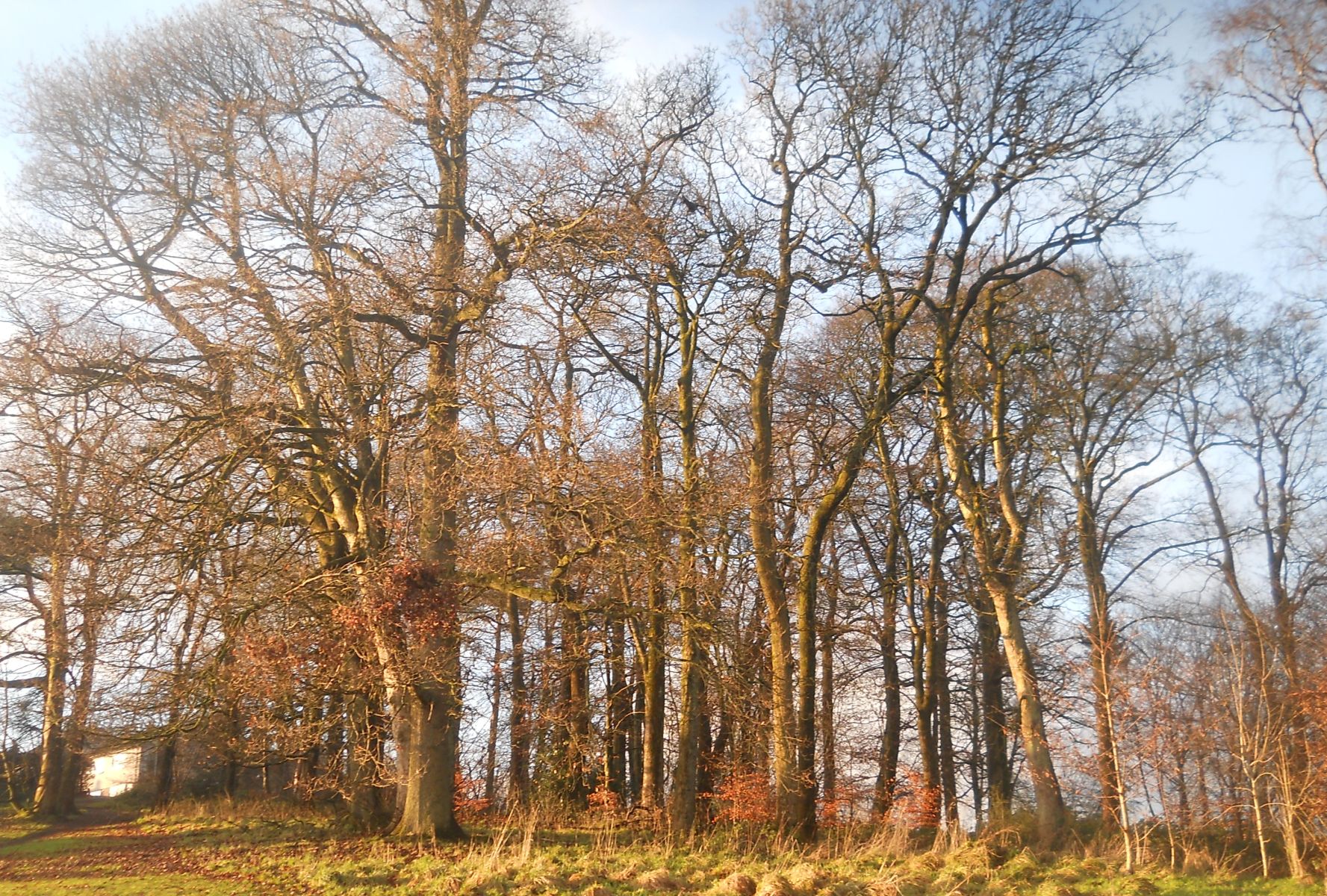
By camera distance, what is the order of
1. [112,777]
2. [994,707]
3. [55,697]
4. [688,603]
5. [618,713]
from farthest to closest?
[112,777] < [994,707] < [618,713] < [55,697] < [688,603]

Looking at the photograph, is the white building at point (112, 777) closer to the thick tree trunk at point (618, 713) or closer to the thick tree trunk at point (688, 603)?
the thick tree trunk at point (618, 713)

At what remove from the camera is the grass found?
9.40 meters

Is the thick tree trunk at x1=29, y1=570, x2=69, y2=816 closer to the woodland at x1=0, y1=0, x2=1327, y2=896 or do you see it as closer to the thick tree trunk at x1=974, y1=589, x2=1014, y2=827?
the woodland at x1=0, y1=0, x2=1327, y2=896

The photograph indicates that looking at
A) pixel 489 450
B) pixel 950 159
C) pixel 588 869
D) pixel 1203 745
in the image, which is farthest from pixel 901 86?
pixel 588 869

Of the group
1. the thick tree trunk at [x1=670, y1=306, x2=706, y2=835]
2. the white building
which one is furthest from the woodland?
the white building

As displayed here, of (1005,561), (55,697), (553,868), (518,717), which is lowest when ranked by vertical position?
(553,868)

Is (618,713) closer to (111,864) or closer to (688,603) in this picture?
(688,603)

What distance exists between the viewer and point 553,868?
1006cm

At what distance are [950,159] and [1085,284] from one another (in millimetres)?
4585

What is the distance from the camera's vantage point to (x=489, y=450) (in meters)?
10.2

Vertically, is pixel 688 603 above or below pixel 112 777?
above

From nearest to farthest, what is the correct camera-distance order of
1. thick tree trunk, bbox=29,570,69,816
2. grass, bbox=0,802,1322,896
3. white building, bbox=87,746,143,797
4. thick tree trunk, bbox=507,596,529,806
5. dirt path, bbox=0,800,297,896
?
grass, bbox=0,802,1322,896
dirt path, bbox=0,800,297,896
thick tree trunk, bbox=29,570,69,816
thick tree trunk, bbox=507,596,529,806
white building, bbox=87,746,143,797

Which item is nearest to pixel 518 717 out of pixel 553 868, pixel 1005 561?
pixel 553 868

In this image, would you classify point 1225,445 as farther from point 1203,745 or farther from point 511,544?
point 511,544
